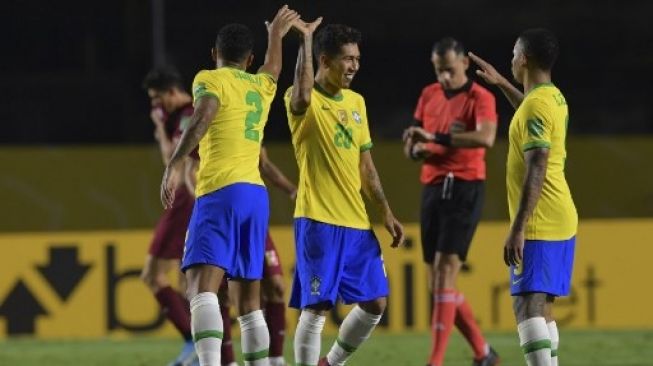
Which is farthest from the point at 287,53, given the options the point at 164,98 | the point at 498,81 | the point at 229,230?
the point at 229,230

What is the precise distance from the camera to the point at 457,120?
9.23 metres

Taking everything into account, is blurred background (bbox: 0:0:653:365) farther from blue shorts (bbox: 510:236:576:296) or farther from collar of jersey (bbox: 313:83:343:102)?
collar of jersey (bbox: 313:83:343:102)

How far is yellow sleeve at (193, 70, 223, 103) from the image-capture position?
695 centimetres

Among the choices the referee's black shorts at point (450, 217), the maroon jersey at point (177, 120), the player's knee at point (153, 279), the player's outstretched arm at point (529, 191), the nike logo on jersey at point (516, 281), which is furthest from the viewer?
the player's knee at point (153, 279)

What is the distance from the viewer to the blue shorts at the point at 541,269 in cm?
690

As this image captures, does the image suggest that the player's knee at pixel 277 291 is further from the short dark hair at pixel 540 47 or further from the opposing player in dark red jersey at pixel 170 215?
the short dark hair at pixel 540 47

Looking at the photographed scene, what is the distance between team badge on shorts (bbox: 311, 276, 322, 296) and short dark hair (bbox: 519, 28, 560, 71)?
1337 millimetres

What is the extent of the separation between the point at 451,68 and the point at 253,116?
7.78 ft

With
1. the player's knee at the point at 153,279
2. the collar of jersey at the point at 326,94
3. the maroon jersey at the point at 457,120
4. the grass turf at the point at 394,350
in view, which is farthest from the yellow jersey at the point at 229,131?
the grass turf at the point at 394,350

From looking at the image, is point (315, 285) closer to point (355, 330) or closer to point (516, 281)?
point (355, 330)

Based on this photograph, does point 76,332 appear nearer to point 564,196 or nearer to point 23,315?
point 23,315

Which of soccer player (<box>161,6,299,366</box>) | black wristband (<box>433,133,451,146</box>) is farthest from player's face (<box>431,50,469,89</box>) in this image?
soccer player (<box>161,6,299,366</box>)

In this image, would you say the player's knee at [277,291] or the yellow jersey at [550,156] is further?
the player's knee at [277,291]

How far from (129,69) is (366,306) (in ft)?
38.3
